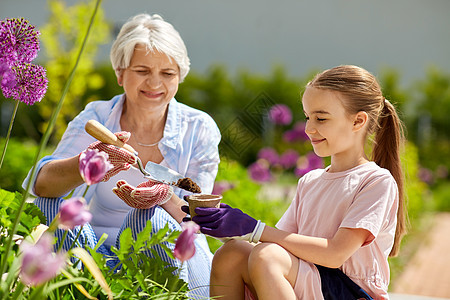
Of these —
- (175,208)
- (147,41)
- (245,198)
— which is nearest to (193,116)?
(147,41)

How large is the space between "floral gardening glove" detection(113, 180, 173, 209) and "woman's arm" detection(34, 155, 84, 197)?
0.18 m

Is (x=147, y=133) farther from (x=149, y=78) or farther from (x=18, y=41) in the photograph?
(x=18, y=41)

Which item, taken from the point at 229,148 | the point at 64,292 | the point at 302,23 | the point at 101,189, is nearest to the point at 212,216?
the point at 64,292

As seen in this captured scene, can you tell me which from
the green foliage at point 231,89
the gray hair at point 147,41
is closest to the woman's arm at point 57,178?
the gray hair at point 147,41

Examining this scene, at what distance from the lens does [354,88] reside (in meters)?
1.58

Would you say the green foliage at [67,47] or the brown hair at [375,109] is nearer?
the brown hair at [375,109]

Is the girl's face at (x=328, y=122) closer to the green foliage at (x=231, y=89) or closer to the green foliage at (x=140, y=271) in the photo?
the green foliage at (x=140, y=271)

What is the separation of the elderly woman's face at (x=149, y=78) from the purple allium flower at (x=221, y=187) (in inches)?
67.9

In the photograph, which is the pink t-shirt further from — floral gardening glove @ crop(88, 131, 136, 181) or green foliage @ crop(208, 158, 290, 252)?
green foliage @ crop(208, 158, 290, 252)

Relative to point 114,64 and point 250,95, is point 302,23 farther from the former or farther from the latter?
point 114,64

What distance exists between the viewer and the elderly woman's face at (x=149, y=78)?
200 centimetres

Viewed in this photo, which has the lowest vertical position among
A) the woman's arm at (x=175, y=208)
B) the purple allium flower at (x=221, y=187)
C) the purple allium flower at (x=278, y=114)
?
the purple allium flower at (x=221, y=187)

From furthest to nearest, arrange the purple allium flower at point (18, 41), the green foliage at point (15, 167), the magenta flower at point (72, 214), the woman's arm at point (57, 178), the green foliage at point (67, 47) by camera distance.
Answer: the green foliage at point (67, 47) < the green foliage at point (15, 167) < the woman's arm at point (57, 178) < the purple allium flower at point (18, 41) < the magenta flower at point (72, 214)

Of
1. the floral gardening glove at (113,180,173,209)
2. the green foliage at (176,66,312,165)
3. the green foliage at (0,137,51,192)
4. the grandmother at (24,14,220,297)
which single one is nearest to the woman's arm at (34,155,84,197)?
the grandmother at (24,14,220,297)
